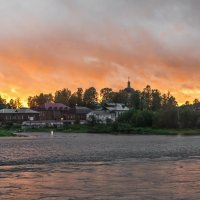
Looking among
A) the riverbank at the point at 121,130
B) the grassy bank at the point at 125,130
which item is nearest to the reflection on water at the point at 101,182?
the riverbank at the point at 121,130

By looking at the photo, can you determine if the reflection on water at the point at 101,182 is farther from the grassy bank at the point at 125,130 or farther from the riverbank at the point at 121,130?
the grassy bank at the point at 125,130

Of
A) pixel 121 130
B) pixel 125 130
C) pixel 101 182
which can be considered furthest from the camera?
pixel 121 130

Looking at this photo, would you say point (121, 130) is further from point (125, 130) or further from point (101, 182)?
point (101, 182)

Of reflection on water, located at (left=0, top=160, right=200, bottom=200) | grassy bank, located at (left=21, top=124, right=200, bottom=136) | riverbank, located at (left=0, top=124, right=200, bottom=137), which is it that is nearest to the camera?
reflection on water, located at (left=0, top=160, right=200, bottom=200)

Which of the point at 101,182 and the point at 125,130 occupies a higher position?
the point at 125,130

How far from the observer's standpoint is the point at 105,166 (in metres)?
36.5

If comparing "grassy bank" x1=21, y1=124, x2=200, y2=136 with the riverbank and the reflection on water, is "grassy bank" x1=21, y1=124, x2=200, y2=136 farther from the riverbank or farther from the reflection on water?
the reflection on water

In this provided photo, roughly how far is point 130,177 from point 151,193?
19.1 feet

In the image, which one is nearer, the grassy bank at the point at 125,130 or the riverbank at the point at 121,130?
the riverbank at the point at 121,130

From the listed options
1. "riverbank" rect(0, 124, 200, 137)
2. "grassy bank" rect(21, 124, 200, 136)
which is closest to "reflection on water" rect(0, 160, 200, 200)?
"riverbank" rect(0, 124, 200, 137)

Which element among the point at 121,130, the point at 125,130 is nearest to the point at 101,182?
the point at 125,130

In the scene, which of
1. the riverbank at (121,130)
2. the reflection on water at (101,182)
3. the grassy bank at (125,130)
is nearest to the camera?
the reflection on water at (101,182)

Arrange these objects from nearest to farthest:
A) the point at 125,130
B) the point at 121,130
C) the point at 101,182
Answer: the point at 101,182 → the point at 125,130 → the point at 121,130

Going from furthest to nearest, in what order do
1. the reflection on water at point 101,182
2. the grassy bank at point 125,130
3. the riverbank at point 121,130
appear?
the grassy bank at point 125,130 → the riverbank at point 121,130 → the reflection on water at point 101,182
